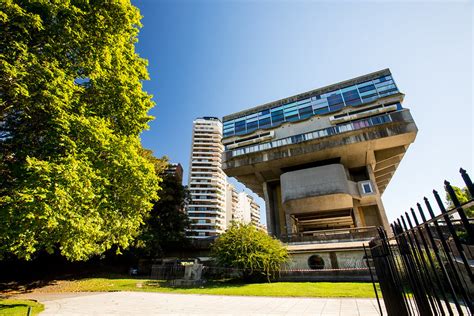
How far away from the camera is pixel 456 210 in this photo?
1.51 meters

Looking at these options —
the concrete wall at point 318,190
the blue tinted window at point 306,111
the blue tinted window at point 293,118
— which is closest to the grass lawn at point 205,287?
the concrete wall at point 318,190

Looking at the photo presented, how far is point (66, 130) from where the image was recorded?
21.1ft

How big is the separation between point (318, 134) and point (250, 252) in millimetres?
17993

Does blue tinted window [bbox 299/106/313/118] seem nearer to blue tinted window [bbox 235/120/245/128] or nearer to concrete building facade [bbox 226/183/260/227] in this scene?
blue tinted window [bbox 235/120/245/128]

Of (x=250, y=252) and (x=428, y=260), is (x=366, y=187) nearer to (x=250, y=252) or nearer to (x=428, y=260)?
(x=250, y=252)


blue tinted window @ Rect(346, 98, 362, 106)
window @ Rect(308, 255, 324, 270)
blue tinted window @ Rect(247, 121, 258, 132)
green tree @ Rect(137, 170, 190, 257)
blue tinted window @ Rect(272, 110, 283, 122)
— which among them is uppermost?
blue tinted window @ Rect(272, 110, 283, 122)

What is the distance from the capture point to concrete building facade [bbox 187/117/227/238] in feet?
228

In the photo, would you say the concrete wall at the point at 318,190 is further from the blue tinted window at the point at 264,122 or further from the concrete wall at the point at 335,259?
the concrete wall at the point at 335,259

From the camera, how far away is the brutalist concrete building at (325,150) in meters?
24.9

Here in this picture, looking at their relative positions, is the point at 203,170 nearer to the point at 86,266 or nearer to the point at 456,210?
the point at 86,266

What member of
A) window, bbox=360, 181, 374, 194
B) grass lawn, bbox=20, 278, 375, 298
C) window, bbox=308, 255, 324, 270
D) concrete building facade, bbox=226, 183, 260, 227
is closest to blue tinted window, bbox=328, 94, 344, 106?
window, bbox=360, 181, 374, 194

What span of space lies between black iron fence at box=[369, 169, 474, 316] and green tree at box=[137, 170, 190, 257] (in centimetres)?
1983

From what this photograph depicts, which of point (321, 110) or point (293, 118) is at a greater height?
point (321, 110)

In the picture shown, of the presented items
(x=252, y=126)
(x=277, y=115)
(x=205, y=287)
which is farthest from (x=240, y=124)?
(x=205, y=287)
